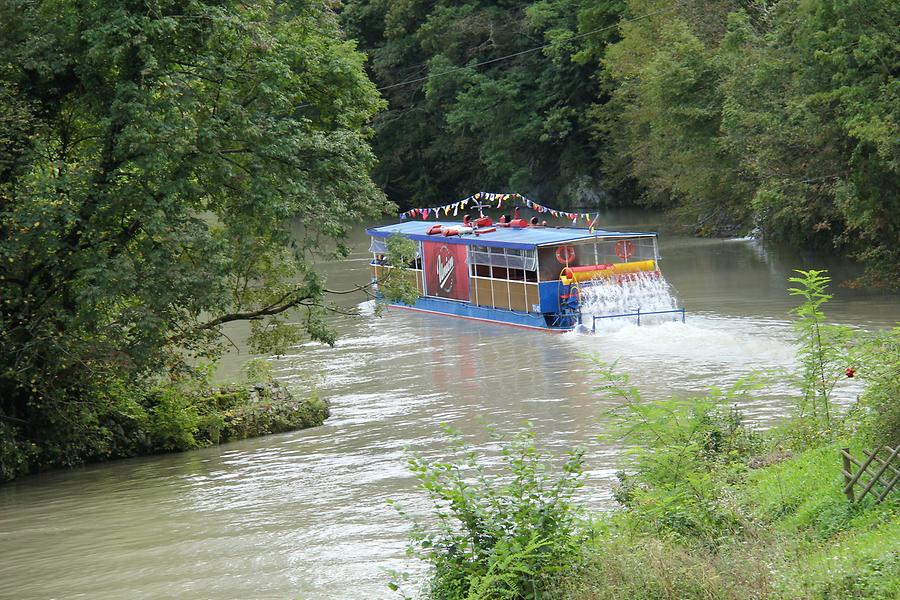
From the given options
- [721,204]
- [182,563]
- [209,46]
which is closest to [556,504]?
[182,563]

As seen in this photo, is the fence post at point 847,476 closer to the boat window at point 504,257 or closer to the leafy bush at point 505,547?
the leafy bush at point 505,547

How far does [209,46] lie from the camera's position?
1759cm

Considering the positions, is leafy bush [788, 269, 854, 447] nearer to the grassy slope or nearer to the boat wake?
the grassy slope

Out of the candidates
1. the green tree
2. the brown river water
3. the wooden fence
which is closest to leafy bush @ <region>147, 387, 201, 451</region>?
the brown river water

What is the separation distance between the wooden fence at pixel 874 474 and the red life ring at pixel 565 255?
22.2m

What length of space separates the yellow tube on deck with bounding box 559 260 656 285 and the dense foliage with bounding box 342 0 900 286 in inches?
180

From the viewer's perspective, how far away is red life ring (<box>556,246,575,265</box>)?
1240 inches

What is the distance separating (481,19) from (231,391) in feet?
162

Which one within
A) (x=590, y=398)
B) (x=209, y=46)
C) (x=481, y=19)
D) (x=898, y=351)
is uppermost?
(x=481, y=19)

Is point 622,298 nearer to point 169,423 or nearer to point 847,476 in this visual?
point 169,423

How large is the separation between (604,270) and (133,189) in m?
16.7

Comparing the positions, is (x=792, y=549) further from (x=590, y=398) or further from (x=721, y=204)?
(x=721, y=204)

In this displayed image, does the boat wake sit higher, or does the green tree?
the green tree

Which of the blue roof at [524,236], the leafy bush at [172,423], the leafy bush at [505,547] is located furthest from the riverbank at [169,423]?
the leafy bush at [505,547]
